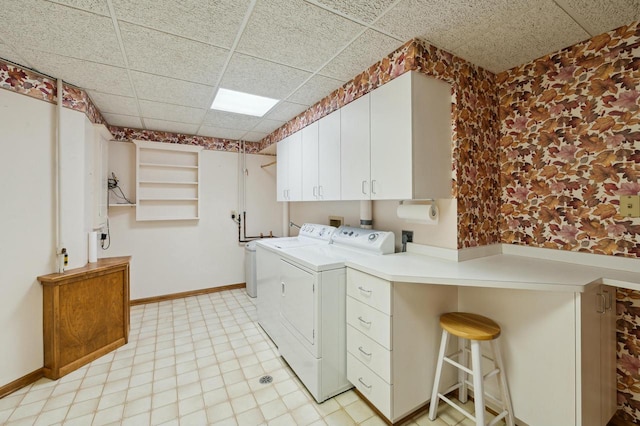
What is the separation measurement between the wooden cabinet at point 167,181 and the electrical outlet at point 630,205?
172 inches

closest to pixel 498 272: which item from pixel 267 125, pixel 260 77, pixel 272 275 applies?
pixel 272 275

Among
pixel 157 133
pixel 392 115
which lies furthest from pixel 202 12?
pixel 157 133

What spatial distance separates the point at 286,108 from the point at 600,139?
8.40 ft

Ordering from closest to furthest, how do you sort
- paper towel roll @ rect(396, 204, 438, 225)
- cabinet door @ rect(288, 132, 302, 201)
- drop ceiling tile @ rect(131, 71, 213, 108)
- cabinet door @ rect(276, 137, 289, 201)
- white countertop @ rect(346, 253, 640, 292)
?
white countertop @ rect(346, 253, 640, 292)
paper towel roll @ rect(396, 204, 438, 225)
drop ceiling tile @ rect(131, 71, 213, 108)
cabinet door @ rect(288, 132, 302, 201)
cabinet door @ rect(276, 137, 289, 201)

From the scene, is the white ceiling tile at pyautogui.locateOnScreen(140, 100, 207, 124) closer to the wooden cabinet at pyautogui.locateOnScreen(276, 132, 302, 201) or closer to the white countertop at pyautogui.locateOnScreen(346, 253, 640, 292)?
the wooden cabinet at pyautogui.locateOnScreen(276, 132, 302, 201)

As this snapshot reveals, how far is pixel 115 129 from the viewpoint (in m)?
3.64

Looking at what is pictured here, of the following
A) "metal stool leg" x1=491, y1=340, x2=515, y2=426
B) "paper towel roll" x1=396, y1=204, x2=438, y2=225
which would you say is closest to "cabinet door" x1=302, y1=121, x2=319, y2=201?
"paper towel roll" x1=396, y1=204, x2=438, y2=225

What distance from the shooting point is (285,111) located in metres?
3.06

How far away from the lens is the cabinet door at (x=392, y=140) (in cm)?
177

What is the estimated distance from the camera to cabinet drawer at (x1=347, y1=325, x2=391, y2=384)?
160 centimetres

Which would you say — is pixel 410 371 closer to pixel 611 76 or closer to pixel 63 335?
pixel 611 76

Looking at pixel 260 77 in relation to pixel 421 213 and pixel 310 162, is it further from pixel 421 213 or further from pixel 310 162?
pixel 421 213

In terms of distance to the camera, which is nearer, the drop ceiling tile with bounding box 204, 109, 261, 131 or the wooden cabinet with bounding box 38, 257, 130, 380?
the wooden cabinet with bounding box 38, 257, 130, 380

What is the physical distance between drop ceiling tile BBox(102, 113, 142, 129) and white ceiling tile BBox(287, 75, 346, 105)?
6.81ft
